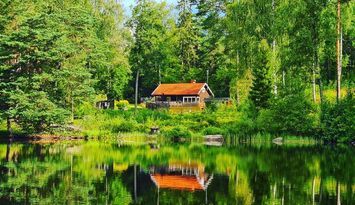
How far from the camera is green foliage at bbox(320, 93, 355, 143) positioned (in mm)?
36906

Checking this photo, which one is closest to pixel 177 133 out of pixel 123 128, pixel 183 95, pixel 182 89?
pixel 123 128

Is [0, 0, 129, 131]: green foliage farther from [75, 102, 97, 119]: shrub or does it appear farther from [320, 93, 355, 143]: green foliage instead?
[320, 93, 355, 143]: green foliage

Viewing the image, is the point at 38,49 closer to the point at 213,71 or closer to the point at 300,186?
the point at 300,186

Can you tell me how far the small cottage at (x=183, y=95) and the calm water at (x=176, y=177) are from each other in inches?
1195

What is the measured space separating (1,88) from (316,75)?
2435cm

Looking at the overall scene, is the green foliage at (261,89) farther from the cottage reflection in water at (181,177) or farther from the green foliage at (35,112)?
the cottage reflection in water at (181,177)

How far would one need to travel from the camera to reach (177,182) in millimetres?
19594

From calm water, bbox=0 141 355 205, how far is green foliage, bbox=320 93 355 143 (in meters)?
5.55

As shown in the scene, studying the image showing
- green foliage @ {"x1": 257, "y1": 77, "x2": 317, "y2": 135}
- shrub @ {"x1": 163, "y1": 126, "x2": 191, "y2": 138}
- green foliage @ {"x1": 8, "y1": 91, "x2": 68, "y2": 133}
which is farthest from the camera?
shrub @ {"x1": 163, "y1": 126, "x2": 191, "y2": 138}

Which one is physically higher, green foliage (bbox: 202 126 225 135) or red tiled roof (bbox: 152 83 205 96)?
red tiled roof (bbox: 152 83 205 96)

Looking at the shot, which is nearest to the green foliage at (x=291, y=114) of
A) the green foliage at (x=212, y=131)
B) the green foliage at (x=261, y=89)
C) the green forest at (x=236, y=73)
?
the green forest at (x=236, y=73)

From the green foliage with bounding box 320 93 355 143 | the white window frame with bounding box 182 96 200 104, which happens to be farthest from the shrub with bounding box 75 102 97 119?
the green foliage with bounding box 320 93 355 143

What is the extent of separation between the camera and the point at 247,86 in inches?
2010

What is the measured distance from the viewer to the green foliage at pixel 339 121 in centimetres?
3691
